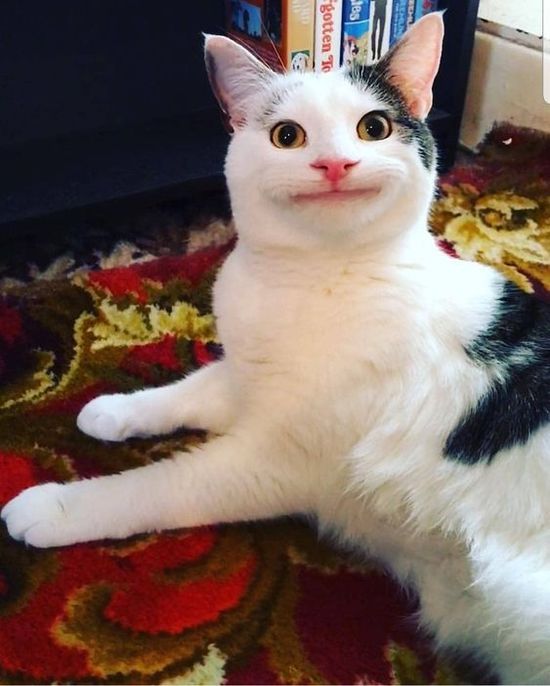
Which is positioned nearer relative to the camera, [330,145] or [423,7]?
[330,145]

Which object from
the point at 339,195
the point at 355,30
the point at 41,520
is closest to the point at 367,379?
the point at 339,195

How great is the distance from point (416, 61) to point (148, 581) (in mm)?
751

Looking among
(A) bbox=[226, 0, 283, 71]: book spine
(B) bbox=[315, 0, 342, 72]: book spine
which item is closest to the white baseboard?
(B) bbox=[315, 0, 342, 72]: book spine

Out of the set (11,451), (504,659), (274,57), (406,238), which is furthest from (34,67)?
(504,659)

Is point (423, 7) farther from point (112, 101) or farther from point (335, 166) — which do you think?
point (335, 166)

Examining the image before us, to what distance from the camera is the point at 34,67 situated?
150 cm

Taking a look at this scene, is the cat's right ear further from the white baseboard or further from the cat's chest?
the white baseboard

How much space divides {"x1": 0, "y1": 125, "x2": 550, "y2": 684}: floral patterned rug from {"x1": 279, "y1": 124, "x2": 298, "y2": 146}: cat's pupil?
0.47 m

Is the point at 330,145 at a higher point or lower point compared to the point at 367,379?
higher

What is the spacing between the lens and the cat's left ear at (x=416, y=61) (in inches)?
35.0

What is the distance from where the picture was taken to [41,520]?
89 cm

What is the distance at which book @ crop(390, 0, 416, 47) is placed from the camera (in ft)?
5.21

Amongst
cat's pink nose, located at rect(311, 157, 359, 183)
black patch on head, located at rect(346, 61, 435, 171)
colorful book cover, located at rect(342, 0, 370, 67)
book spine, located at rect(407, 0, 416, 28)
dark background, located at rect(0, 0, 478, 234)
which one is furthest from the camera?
book spine, located at rect(407, 0, 416, 28)

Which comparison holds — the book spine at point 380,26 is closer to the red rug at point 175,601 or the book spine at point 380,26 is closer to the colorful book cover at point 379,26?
the colorful book cover at point 379,26
